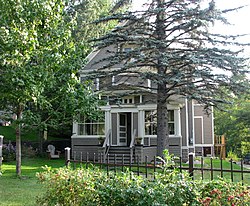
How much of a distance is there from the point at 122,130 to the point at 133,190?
14.4 m

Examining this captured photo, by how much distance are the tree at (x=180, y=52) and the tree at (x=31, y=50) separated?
294cm

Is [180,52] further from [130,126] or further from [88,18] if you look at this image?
[88,18]

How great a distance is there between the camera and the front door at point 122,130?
18673mm

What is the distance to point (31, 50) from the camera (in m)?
9.45

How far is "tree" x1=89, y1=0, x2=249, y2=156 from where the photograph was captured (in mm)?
11945

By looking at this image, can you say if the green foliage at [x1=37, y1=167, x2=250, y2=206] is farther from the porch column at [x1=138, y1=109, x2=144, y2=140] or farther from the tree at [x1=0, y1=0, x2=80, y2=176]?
the porch column at [x1=138, y1=109, x2=144, y2=140]

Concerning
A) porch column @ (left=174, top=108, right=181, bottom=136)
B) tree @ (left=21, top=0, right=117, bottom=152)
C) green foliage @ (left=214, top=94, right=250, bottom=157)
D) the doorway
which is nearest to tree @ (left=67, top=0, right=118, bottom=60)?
the doorway

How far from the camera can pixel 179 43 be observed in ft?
45.0

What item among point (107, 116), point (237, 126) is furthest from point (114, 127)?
point (237, 126)

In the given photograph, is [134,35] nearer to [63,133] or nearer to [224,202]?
[224,202]

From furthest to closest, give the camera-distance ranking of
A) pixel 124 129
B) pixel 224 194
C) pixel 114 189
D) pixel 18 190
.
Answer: pixel 124 129 → pixel 18 190 → pixel 114 189 → pixel 224 194

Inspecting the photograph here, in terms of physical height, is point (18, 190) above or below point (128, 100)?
below

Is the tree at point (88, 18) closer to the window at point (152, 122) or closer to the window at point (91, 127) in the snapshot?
the window at point (91, 127)

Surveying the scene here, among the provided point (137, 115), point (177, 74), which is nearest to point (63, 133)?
point (137, 115)
